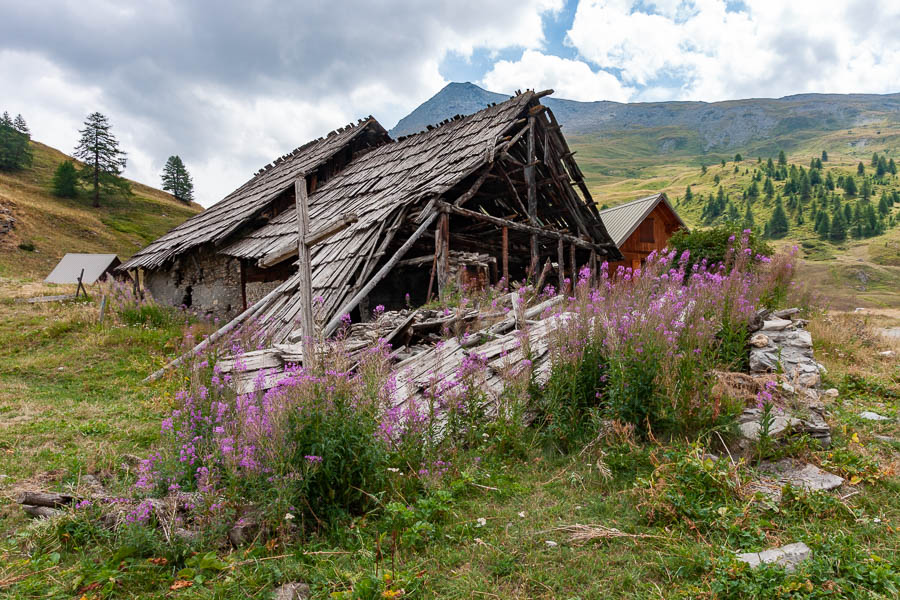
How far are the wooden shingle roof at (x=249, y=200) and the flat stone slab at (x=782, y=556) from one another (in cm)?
1319

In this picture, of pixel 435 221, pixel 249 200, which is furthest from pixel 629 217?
pixel 249 200

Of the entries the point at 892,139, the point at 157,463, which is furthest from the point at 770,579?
the point at 892,139

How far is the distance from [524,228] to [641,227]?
535 inches

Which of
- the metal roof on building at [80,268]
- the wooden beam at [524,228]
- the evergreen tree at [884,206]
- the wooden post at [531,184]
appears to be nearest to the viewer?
the wooden beam at [524,228]

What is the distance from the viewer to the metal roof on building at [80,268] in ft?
79.2

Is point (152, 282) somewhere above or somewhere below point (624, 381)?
above

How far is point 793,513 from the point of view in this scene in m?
2.94

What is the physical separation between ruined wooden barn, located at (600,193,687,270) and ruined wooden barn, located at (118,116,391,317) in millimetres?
12226

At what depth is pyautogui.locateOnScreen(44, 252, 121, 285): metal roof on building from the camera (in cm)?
2412

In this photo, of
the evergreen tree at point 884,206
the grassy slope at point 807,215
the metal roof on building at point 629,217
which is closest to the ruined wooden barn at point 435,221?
the grassy slope at point 807,215

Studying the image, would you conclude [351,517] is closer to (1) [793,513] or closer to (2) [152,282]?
(1) [793,513]

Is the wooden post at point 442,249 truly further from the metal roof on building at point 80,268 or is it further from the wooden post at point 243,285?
the metal roof on building at point 80,268

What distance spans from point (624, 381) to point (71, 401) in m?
7.33

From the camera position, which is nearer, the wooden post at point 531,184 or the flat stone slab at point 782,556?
the flat stone slab at point 782,556
